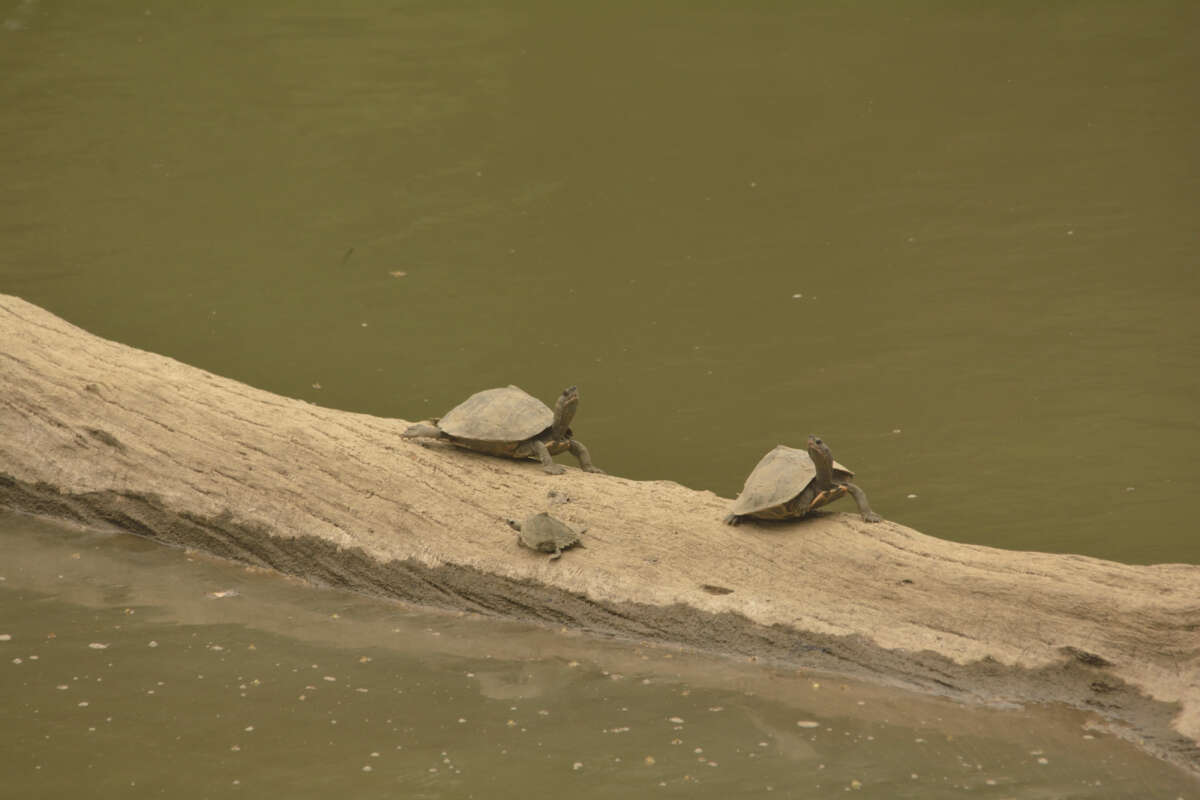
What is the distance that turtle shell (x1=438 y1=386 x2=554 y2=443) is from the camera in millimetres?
5355

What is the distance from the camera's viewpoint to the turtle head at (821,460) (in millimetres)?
4734

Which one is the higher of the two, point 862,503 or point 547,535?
point 862,503

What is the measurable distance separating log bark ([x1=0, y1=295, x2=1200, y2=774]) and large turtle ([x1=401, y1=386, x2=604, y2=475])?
84 mm

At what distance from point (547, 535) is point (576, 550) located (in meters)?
0.14

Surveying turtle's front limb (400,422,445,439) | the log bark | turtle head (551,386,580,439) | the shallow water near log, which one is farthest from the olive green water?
turtle's front limb (400,422,445,439)

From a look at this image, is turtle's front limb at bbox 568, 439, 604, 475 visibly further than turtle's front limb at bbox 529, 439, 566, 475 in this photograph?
Yes

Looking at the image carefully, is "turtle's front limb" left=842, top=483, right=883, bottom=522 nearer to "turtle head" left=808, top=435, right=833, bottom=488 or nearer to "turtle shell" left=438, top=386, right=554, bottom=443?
"turtle head" left=808, top=435, right=833, bottom=488

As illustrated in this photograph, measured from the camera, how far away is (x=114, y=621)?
196 inches

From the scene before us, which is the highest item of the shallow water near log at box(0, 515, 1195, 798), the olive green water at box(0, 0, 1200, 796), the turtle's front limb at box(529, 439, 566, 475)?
the olive green water at box(0, 0, 1200, 796)

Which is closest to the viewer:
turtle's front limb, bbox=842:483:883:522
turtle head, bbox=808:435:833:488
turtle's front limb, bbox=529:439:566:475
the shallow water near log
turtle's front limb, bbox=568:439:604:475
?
the shallow water near log

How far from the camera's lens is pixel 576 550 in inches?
197

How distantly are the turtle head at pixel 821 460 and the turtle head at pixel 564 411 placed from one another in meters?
1.08

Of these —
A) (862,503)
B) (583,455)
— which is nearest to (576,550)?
(583,455)

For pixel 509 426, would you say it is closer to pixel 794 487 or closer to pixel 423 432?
pixel 423 432
